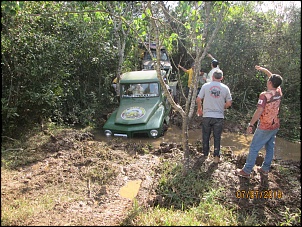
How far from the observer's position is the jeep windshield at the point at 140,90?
7.61 meters

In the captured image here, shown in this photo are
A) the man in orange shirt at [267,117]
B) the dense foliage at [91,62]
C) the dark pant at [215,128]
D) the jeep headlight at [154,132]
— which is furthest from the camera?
the jeep headlight at [154,132]

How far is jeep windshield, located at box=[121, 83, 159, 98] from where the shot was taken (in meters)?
7.61

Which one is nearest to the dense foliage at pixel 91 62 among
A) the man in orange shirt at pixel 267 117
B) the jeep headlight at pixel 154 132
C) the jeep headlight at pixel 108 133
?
the jeep headlight at pixel 108 133

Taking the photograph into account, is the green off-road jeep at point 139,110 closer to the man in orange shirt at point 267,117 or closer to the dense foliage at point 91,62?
the dense foliage at point 91,62

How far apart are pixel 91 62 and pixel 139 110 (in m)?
2.73

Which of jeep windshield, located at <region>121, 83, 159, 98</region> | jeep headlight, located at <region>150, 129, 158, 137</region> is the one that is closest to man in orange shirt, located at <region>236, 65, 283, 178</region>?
jeep headlight, located at <region>150, 129, 158, 137</region>

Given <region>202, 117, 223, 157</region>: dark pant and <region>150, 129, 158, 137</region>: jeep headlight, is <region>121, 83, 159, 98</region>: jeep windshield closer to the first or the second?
<region>150, 129, 158, 137</region>: jeep headlight

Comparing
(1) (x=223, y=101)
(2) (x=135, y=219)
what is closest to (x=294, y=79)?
(1) (x=223, y=101)

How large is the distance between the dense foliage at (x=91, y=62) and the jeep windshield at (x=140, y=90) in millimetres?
→ 1235

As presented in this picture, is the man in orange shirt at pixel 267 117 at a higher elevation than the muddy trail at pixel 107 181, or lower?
higher

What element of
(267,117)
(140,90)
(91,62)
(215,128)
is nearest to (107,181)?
(215,128)

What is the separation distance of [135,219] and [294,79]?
759cm
